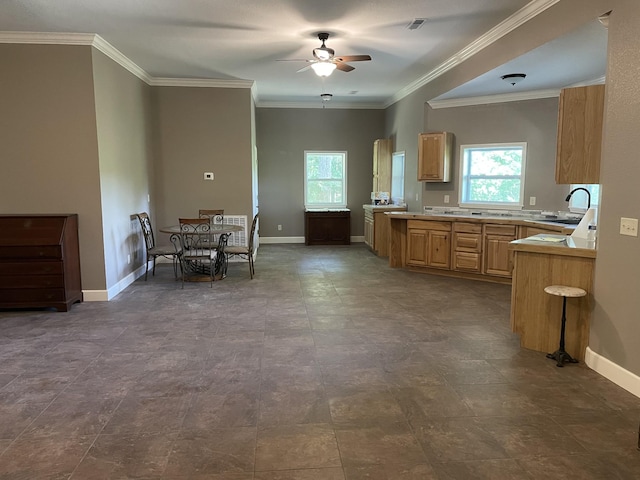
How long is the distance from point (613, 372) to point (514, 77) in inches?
139

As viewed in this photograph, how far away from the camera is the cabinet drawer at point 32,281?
15.1 ft

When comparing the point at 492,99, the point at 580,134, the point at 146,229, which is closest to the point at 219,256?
the point at 146,229

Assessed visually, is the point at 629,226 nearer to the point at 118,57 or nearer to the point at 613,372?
the point at 613,372

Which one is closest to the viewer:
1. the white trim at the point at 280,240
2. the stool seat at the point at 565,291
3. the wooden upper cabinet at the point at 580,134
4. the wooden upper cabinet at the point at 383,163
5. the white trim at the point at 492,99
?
the stool seat at the point at 565,291

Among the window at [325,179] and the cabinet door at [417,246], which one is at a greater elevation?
the window at [325,179]

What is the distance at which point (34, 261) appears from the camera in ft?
15.1

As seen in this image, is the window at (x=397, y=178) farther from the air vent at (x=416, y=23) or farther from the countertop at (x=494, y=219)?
the air vent at (x=416, y=23)

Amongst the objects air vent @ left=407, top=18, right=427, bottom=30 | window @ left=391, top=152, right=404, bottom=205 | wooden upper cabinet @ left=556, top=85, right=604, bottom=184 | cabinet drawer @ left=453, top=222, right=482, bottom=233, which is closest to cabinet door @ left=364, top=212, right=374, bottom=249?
window @ left=391, top=152, right=404, bottom=205

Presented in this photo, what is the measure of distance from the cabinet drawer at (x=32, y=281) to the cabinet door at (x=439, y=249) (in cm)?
469

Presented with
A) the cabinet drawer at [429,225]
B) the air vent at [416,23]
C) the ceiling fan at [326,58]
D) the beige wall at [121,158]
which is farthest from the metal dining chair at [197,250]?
the air vent at [416,23]

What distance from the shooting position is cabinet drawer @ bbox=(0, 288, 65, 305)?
4629 millimetres

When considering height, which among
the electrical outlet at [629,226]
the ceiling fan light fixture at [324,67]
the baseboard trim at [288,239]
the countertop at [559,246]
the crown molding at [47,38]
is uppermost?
the crown molding at [47,38]

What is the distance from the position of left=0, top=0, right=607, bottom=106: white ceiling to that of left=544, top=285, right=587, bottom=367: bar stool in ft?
6.67

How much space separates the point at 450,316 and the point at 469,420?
207cm
